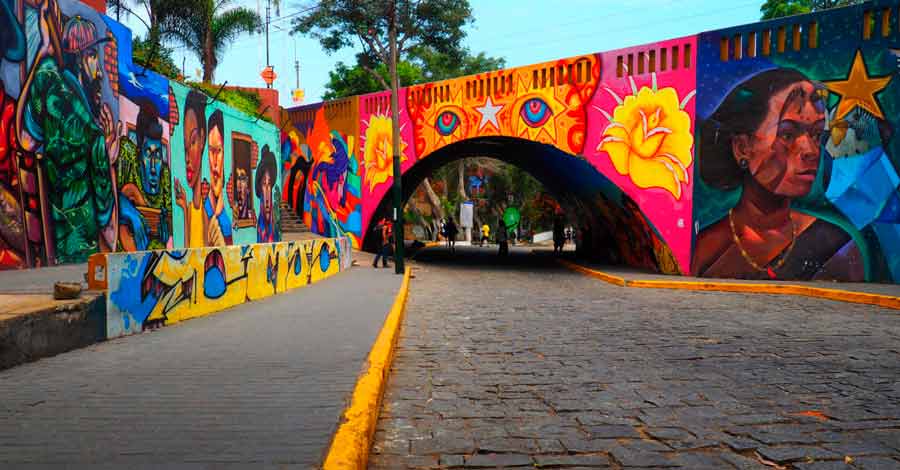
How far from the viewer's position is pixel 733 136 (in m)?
16.2

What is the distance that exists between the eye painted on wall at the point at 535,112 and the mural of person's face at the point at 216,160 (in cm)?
929

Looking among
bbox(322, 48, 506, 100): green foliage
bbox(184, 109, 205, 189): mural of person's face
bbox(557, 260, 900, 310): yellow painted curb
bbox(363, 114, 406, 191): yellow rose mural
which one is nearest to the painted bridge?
bbox(557, 260, 900, 310): yellow painted curb

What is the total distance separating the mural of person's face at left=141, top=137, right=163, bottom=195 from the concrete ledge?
9202 millimetres

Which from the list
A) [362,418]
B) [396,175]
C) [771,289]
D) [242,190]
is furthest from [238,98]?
[362,418]

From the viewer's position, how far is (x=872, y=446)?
391 centimetres

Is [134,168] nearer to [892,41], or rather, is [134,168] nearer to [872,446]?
[872,446]

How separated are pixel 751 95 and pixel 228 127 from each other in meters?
14.9

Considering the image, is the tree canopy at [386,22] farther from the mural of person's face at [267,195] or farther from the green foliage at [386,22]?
the mural of person's face at [267,195]

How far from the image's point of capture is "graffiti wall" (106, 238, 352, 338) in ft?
23.4

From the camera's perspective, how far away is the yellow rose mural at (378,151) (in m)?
24.9

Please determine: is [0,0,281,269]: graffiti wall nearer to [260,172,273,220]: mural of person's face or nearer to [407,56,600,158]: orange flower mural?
[260,172,273,220]: mural of person's face

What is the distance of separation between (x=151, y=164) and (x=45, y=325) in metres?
10.5

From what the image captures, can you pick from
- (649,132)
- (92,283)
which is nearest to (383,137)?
(649,132)

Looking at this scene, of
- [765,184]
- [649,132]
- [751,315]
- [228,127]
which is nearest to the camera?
[751,315]
